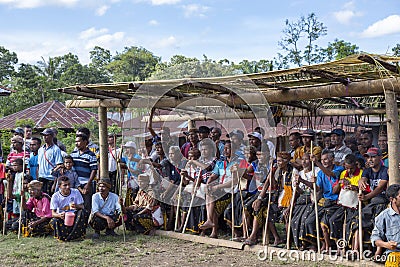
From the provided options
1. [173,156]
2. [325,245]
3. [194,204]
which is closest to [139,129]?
[173,156]

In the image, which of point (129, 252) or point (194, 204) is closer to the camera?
point (129, 252)

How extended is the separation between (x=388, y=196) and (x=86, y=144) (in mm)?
4438

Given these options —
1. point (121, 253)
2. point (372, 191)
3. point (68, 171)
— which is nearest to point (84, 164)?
point (68, 171)

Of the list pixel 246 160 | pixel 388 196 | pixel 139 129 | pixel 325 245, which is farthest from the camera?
pixel 139 129

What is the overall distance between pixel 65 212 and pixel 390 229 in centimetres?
423

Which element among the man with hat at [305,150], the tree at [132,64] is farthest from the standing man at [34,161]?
the tree at [132,64]

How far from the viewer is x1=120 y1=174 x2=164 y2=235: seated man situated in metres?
7.18

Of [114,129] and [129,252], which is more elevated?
[114,129]

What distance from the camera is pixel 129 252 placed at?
6.22m

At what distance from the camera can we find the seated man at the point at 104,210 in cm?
693

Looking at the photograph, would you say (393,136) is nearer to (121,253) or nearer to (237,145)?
(237,145)

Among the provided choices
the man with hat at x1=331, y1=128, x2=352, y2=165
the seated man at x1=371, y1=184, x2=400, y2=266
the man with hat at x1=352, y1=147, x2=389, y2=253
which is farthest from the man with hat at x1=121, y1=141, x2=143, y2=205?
the seated man at x1=371, y1=184, x2=400, y2=266

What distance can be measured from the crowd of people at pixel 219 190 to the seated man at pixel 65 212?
0.01m

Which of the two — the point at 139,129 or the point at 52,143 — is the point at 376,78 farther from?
the point at 52,143
